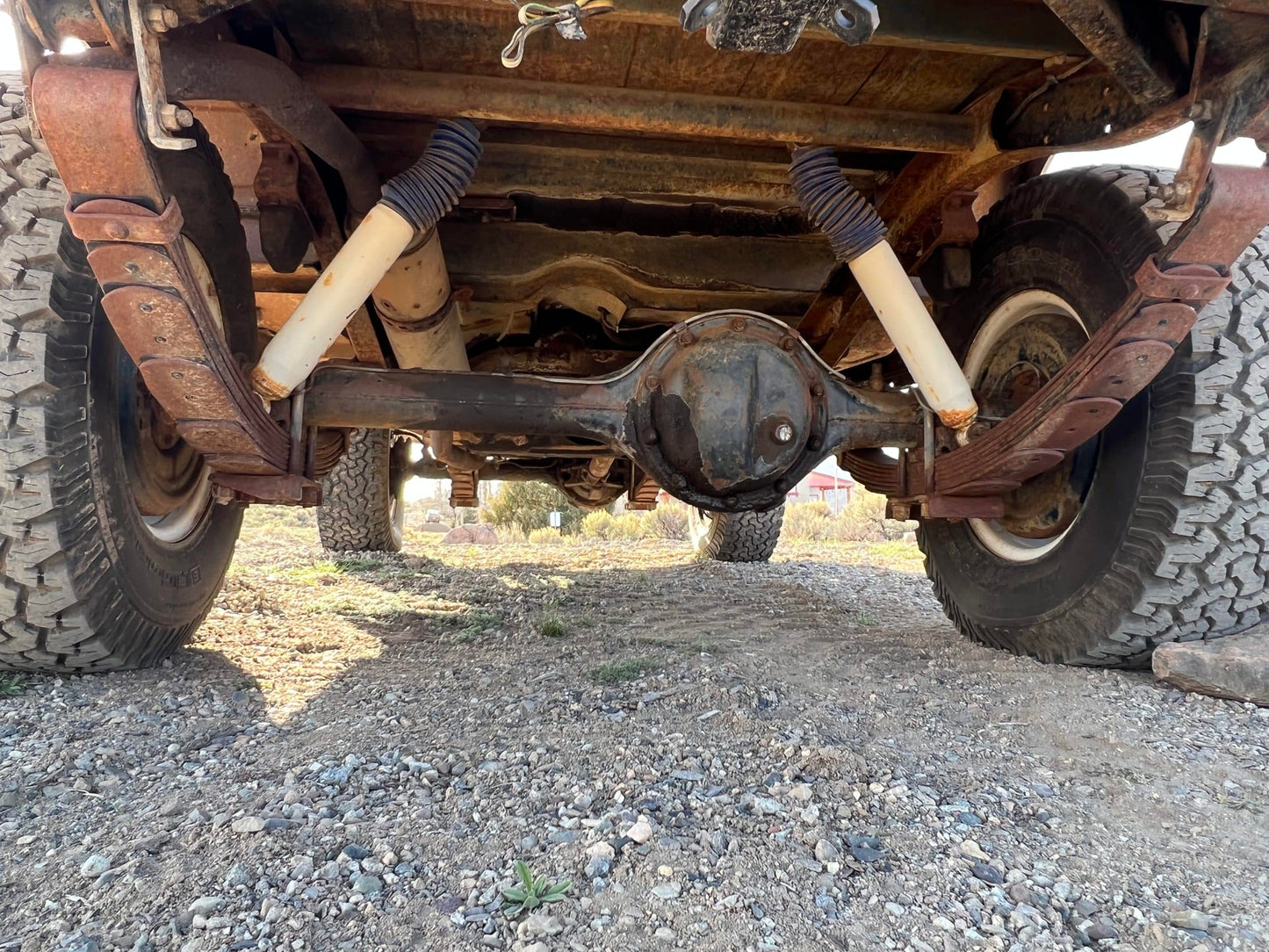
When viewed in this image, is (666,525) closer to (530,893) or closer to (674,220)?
(674,220)

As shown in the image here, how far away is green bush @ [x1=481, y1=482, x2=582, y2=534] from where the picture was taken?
15.6 meters

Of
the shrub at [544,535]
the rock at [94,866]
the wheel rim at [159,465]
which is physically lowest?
the shrub at [544,535]

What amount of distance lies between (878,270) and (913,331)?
174 millimetres

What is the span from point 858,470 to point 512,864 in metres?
1.86

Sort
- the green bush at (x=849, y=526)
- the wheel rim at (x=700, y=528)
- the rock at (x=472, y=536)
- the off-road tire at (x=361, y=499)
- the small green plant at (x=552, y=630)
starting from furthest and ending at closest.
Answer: the green bush at (x=849, y=526) < the rock at (x=472, y=536) < the wheel rim at (x=700, y=528) < the off-road tire at (x=361, y=499) < the small green plant at (x=552, y=630)

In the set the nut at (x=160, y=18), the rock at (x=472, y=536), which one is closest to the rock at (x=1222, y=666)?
the nut at (x=160, y=18)

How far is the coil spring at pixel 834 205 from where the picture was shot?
1.94m

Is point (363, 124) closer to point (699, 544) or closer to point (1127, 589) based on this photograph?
point (1127, 589)

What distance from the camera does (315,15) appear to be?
1781 mm

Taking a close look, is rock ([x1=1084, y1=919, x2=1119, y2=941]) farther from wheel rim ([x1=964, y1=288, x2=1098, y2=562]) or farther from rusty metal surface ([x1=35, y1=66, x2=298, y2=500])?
rusty metal surface ([x1=35, y1=66, x2=298, y2=500])

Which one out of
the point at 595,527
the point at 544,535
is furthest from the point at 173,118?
the point at 595,527

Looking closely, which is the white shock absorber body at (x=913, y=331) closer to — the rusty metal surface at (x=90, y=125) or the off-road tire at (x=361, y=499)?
the rusty metal surface at (x=90, y=125)

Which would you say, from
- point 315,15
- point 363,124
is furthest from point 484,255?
point 315,15

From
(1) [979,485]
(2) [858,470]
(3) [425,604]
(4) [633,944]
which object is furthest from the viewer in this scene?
(3) [425,604]
